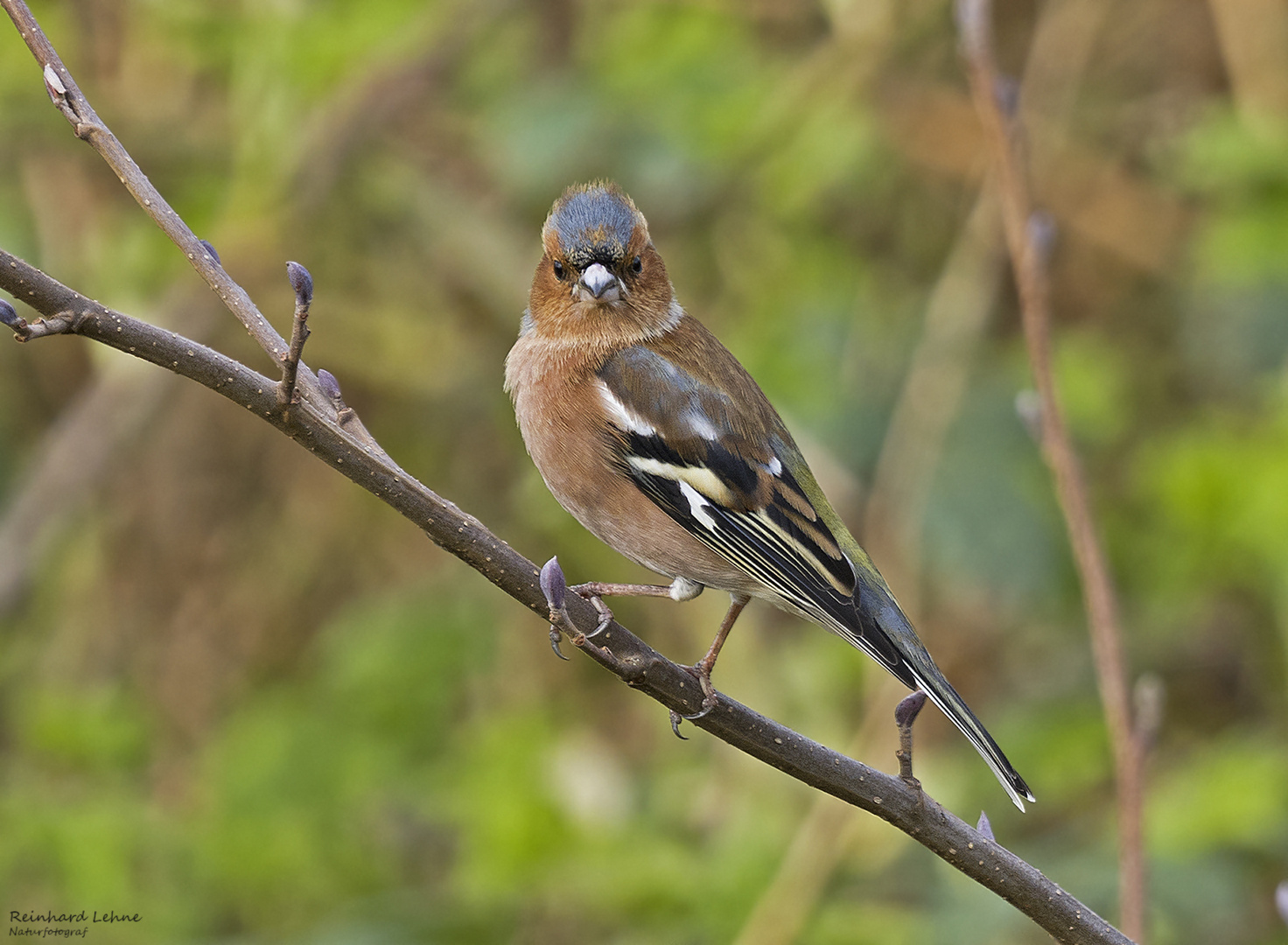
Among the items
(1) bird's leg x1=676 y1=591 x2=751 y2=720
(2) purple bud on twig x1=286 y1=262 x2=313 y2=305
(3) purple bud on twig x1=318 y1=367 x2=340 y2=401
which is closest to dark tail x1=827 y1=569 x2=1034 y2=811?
(1) bird's leg x1=676 y1=591 x2=751 y2=720

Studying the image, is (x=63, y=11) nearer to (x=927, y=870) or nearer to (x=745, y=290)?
(x=745, y=290)

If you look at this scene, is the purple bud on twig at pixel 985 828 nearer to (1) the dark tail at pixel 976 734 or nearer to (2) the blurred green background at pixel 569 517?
Result: (1) the dark tail at pixel 976 734

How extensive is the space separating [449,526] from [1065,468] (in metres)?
1.14

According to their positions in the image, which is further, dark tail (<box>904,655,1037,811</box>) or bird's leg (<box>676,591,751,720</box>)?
dark tail (<box>904,655,1037,811</box>)

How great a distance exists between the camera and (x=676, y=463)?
10.6ft

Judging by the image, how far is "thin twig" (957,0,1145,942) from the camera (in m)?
2.38

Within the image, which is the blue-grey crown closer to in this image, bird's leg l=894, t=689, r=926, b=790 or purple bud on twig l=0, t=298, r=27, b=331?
bird's leg l=894, t=689, r=926, b=790

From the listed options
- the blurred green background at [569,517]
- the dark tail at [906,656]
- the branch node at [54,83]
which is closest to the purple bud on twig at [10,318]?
the branch node at [54,83]

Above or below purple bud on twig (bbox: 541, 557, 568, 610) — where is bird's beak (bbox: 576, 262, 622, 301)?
above

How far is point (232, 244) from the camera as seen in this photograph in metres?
5.36

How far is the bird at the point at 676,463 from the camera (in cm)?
308

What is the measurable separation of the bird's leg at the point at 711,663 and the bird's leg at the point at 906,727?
0.32 meters

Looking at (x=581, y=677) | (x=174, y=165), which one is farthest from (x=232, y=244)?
(x=581, y=677)

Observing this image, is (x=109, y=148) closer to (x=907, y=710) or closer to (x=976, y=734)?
(x=907, y=710)
